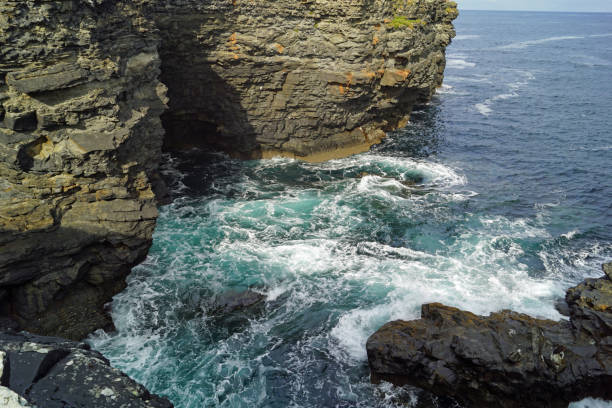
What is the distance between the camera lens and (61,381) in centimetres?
717

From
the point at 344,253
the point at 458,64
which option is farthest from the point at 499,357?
the point at 458,64

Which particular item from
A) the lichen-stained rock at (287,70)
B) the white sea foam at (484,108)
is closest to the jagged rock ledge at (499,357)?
the lichen-stained rock at (287,70)

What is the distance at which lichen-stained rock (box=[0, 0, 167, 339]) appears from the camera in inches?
727

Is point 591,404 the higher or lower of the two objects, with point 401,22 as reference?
lower

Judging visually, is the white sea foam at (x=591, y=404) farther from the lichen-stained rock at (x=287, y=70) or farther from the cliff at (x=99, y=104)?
the lichen-stained rock at (x=287, y=70)

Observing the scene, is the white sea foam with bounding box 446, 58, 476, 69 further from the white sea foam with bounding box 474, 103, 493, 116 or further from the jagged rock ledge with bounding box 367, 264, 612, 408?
the jagged rock ledge with bounding box 367, 264, 612, 408

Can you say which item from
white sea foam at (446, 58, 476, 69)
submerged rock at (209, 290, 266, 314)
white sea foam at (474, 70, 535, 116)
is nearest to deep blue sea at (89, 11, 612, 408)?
submerged rock at (209, 290, 266, 314)

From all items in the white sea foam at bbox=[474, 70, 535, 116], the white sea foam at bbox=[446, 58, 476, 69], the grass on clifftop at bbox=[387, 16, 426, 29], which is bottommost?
the white sea foam at bbox=[474, 70, 535, 116]

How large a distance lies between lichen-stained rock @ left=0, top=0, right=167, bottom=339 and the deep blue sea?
2441 millimetres

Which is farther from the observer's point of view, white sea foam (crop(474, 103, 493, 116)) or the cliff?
white sea foam (crop(474, 103, 493, 116))

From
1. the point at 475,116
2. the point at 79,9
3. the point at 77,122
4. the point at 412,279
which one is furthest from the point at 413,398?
the point at 475,116

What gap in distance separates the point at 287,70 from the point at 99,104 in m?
18.6

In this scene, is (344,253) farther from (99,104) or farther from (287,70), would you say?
(287,70)

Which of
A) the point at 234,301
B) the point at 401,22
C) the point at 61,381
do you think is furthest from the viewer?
the point at 401,22
